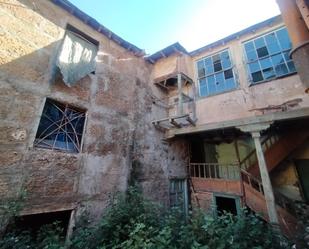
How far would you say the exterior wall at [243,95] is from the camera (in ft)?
21.3

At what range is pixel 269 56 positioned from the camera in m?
7.27

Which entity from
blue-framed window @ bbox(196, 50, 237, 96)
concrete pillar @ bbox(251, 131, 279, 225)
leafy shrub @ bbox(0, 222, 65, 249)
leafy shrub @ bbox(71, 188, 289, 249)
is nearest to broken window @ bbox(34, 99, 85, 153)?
leafy shrub @ bbox(0, 222, 65, 249)

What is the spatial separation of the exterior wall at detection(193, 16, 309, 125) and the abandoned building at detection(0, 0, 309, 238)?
0.14 ft

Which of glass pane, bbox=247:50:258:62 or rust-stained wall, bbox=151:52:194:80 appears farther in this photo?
rust-stained wall, bbox=151:52:194:80

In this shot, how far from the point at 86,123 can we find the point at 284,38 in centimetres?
809

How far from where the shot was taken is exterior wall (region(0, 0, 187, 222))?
4.41 m

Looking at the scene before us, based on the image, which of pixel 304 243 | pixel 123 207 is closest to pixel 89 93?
pixel 123 207

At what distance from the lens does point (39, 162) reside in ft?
15.2

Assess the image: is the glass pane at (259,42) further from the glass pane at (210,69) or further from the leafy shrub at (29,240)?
the leafy shrub at (29,240)

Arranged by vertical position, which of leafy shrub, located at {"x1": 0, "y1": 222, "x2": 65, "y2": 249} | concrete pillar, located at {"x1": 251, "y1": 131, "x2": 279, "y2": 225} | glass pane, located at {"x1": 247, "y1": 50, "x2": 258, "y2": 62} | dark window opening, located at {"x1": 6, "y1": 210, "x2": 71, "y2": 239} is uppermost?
glass pane, located at {"x1": 247, "y1": 50, "x2": 258, "y2": 62}

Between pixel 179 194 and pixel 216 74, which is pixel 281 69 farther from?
pixel 179 194

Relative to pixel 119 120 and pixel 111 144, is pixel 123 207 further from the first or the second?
pixel 119 120

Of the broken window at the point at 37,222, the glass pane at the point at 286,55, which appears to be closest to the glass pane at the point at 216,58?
the glass pane at the point at 286,55

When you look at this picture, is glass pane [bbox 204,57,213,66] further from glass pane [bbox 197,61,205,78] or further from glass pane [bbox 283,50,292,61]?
glass pane [bbox 283,50,292,61]
